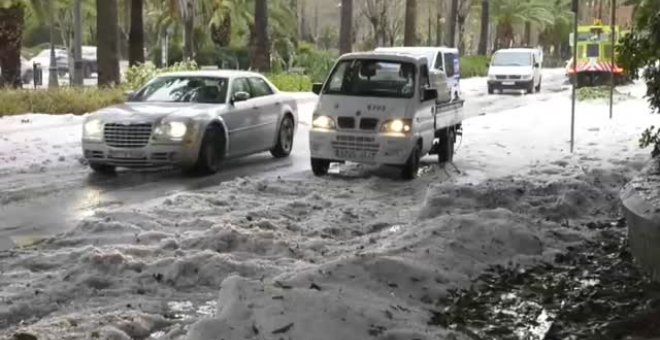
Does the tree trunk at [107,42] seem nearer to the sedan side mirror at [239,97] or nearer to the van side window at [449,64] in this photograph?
the van side window at [449,64]

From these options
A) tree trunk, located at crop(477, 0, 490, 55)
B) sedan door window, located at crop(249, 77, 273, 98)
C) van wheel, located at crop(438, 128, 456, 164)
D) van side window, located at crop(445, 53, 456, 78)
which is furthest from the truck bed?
tree trunk, located at crop(477, 0, 490, 55)

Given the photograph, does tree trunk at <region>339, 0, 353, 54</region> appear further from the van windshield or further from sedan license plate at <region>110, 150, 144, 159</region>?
sedan license plate at <region>110, 150, 144, 159</region>

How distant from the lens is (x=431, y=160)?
1547 centimetres

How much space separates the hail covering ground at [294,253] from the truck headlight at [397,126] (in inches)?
28.3

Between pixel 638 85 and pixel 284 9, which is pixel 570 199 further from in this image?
pixel 284 9

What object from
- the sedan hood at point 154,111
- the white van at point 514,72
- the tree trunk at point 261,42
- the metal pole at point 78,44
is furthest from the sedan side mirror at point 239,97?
the white van at point 514,72

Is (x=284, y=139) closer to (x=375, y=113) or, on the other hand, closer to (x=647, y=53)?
(x=375, y=113)

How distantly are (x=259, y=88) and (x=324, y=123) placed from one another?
270 cm

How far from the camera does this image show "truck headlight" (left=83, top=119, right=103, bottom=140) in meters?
12.9

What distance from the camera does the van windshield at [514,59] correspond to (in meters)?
37.7

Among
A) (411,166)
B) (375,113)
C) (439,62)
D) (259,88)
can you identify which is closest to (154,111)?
(259,88)

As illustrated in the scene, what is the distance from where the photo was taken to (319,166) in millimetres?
13305

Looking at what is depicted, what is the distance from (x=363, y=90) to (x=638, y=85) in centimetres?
2919

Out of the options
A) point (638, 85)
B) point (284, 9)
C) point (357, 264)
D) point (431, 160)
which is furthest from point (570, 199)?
point (284, 9)
